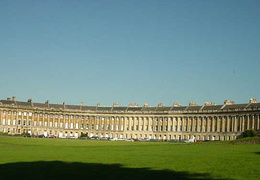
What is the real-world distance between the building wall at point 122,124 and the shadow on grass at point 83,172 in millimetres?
95079

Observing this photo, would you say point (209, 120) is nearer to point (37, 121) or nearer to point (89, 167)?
point (37, 121)

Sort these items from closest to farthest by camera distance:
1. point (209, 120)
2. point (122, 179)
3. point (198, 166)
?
point (122, 179), point (198, 166), point (209, 120)

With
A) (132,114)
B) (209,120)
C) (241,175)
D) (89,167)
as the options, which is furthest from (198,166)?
(132,114)

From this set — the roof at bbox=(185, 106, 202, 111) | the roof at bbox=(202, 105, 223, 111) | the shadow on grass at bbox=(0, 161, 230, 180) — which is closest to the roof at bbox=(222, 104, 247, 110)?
the roof at bbox=(202, 105, 223, 111)

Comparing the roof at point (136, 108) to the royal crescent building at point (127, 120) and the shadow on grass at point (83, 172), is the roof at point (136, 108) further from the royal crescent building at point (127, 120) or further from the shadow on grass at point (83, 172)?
the shadow on grass at point (83, 172)

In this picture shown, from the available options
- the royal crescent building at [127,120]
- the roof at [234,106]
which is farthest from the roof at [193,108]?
the roof at [234,106]

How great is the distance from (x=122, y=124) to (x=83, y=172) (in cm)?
12481

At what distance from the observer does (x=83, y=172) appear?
75.5ft

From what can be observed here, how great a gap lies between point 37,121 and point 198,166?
12150cm

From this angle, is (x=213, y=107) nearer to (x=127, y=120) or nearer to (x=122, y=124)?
(x=127, y=120)

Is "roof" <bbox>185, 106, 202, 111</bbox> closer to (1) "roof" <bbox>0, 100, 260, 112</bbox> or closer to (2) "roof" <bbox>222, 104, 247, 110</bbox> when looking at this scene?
(1) "roof" <bbox>0, 100, 260, 112</bbox>

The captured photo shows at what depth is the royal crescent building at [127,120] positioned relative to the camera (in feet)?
402

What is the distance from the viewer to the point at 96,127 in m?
150

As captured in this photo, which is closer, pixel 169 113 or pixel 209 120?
pixel 209 120
